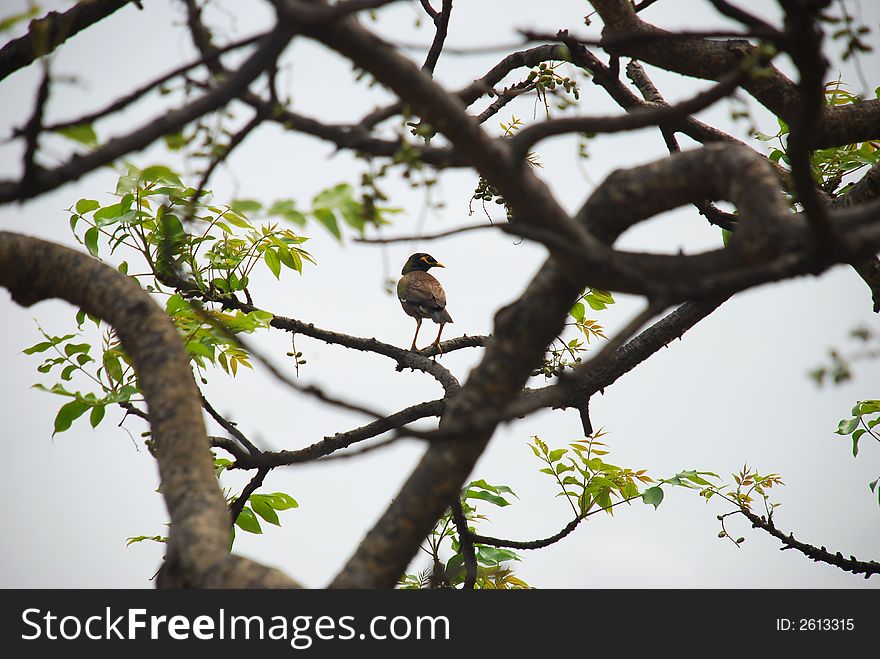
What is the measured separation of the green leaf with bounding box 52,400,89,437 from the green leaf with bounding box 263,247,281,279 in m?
1.32

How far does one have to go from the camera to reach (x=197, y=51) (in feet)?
6.91

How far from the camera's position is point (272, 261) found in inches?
162

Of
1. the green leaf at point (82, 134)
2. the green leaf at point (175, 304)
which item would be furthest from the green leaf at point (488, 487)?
the green leaf at point (82, 134)

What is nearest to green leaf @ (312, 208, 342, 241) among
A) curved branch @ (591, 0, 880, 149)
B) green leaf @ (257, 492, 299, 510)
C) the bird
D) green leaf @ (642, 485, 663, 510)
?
curved branch @ (591, 0, 880, 149)

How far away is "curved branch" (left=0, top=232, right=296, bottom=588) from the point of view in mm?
1987

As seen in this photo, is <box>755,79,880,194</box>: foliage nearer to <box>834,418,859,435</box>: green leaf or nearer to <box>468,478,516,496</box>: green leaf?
<box>834,418,859,435</box>: green leaf

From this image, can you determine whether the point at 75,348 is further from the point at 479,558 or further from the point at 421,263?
the point at 421,263

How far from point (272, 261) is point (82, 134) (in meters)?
2.04

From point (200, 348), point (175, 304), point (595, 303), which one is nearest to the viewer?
Result: point (200, 348)

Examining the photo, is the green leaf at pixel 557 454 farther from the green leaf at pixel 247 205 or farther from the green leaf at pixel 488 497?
the green leaf at pixel 247 205

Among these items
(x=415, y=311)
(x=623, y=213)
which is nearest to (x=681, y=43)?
(x=623, y=213)

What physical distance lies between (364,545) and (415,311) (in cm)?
465

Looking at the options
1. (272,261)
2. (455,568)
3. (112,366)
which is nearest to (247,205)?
(112,366)
